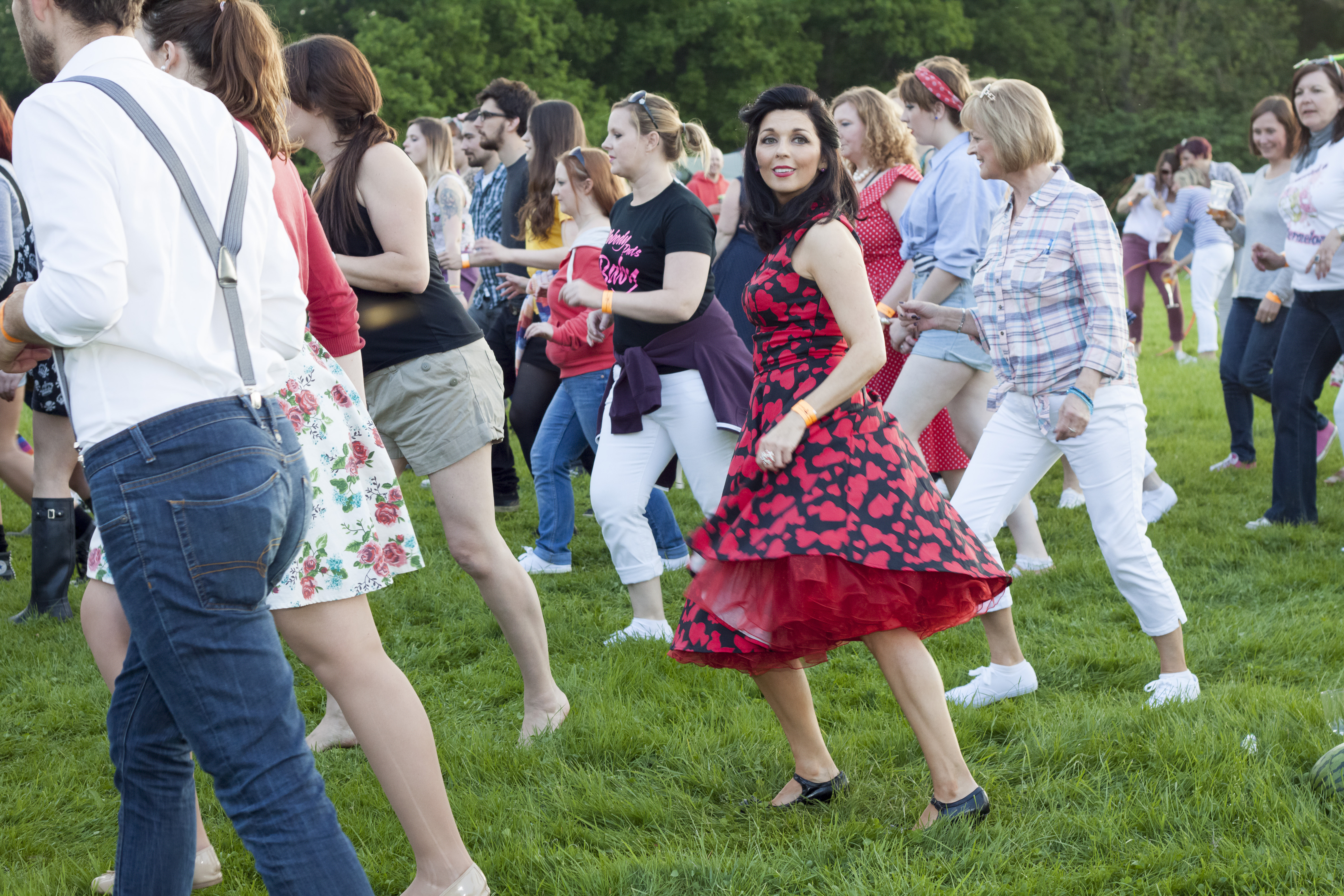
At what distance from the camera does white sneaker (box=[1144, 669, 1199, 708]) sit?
396 centimetres

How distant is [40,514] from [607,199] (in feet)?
9.87

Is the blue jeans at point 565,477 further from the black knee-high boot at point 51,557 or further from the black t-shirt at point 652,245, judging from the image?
the black knee-high boot at point 51,557

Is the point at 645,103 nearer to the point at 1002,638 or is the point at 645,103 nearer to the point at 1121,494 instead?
the point at 1121,494

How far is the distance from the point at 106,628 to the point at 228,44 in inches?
57.2

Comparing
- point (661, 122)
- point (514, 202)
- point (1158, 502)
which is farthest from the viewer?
point (514, 202)

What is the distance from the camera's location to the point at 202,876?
3.11m

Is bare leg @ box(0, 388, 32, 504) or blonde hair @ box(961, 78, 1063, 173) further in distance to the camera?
bare leg @ box(0, 388, 32, 504)

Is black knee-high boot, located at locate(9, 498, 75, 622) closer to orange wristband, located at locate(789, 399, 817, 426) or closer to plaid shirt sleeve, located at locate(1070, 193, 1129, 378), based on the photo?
orange wristband, located at locate(789, 399, 817, 426)

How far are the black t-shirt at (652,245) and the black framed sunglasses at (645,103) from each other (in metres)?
0.25

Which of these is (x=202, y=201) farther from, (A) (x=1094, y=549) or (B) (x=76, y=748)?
(A) (x=1094, y=549)

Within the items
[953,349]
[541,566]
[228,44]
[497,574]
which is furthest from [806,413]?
[541,566]

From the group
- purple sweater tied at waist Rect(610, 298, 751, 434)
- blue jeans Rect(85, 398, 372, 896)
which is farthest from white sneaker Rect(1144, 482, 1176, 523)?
blue jeans Rect(85, 398, 372, 896)

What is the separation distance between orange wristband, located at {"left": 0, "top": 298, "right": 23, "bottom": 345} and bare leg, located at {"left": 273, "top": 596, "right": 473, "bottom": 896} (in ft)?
2.49

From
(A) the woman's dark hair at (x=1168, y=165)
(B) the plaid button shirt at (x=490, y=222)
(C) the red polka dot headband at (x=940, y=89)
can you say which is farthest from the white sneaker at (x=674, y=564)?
(A) the woman's dark hair at (x=1168, y=165)
